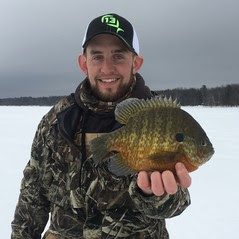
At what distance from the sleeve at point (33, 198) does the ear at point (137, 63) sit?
739 millimetres

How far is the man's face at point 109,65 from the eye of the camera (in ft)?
7.33

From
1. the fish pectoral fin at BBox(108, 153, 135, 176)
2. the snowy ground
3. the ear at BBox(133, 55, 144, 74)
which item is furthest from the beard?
the snowy ground

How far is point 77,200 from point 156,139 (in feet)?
3.02

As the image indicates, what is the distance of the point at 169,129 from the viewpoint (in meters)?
1.64

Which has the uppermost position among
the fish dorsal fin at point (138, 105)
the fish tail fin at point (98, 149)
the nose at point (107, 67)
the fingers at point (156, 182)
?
the nose at point (107, 67)

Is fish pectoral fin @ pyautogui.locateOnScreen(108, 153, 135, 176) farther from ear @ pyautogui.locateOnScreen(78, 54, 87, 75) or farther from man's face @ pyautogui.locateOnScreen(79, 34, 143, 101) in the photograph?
ear @ pyautogui.locateOnScreen(78, 54, 87, 75)

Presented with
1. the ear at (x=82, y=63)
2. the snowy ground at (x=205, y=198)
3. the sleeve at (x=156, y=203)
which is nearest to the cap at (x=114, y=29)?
the ear at (x=82, y=63)

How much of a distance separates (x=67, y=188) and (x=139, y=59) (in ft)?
3.23

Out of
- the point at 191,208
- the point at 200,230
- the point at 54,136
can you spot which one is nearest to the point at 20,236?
the point at 54,136

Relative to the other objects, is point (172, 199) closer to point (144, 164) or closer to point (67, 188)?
point (144, 164)

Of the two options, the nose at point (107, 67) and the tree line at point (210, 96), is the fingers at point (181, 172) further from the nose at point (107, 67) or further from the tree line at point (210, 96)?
the tree line at point (210, 96)

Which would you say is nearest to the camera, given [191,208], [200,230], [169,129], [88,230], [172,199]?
[169,129]

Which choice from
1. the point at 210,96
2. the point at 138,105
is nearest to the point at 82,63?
the point at 138,105

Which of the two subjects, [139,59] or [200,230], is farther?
[200,230]
